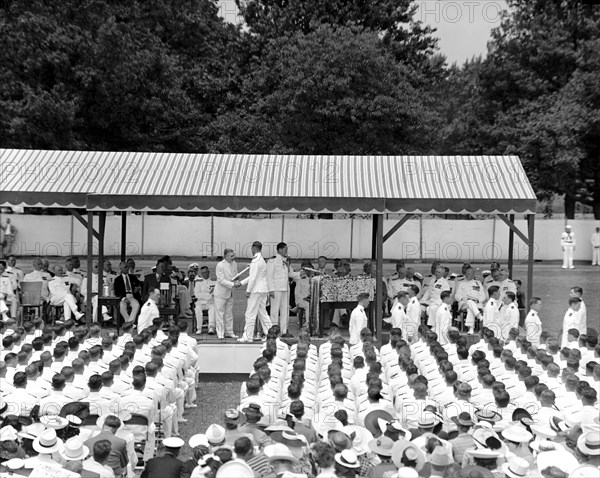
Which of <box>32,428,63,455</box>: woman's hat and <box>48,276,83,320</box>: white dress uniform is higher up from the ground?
<box>48,276,83,320</box>: white dress uniform

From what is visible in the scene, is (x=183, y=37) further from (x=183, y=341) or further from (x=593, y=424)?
(x=593, y=424)

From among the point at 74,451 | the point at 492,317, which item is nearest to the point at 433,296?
the point at 492,317

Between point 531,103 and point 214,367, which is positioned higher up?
point 531,103

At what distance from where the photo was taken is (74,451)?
7.21 meters

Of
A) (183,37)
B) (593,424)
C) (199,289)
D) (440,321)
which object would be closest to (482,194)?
(440,321)

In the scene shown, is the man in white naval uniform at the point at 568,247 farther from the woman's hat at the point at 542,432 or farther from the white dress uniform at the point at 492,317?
the woman's hat at the point at 542,432

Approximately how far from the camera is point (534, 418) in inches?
357

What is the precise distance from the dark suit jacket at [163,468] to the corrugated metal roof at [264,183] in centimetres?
848

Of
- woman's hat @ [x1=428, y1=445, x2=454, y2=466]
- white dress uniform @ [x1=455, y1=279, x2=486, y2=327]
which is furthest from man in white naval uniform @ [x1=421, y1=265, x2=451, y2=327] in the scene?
woman's hat @ [x1=428, y1=445, x2=454, y2=466]

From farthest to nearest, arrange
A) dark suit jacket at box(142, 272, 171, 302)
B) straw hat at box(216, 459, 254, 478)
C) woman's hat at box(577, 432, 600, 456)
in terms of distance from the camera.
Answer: dark suit jacket at box(142, 272, 171, 302) < woman's hat at box(577, 432, 600, 456) < straw hat at box(216, 459, 254, 478)

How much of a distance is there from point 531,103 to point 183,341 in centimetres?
2364

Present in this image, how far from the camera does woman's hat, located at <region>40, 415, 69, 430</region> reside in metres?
7.86

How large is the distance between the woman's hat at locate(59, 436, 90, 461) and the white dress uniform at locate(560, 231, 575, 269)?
24227mm

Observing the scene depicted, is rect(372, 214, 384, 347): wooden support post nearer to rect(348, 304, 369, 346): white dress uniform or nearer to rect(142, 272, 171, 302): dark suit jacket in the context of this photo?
rect(348, 304, 369, 346): white dress uniform
